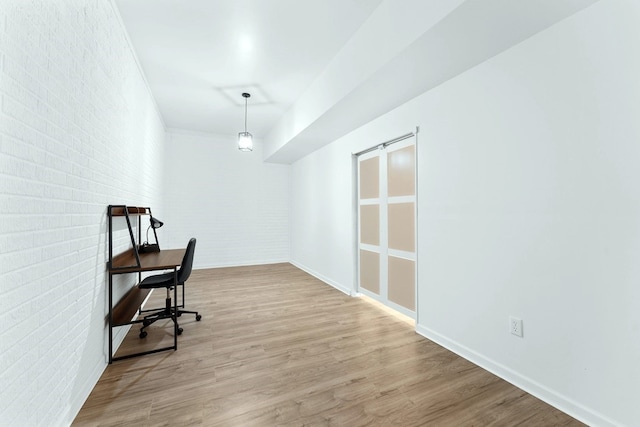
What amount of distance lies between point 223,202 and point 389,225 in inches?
163

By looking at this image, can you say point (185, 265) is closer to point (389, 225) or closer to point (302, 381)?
point (302, 381)

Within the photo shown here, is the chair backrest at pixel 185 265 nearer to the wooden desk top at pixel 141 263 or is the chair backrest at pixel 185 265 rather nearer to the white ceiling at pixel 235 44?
the wooden desk top at pixel 141 263

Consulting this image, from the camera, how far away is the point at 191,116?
16.3 ft

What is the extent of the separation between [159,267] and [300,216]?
12.5ft

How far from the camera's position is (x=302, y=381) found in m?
2.01

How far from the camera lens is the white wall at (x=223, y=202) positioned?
5.77 metres

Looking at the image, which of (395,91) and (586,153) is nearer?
(586,153)

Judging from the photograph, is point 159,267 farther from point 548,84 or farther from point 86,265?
point 548,84

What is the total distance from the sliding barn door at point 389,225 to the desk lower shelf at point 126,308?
275 cm

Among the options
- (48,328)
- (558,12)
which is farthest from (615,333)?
(48,328)

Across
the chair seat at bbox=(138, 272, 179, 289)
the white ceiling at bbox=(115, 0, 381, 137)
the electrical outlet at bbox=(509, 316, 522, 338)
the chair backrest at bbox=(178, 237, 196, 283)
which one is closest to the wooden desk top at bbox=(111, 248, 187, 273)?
the chair backrest at bbox=(178, 237, 196, 283)

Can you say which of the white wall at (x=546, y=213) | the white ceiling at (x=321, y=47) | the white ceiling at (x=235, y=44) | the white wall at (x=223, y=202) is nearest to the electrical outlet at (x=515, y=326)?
the white wall at (x=546, y=213)

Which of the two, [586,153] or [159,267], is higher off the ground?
[586,153]

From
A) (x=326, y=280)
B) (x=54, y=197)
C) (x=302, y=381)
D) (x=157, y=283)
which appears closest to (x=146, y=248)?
(x=157, y=283)
